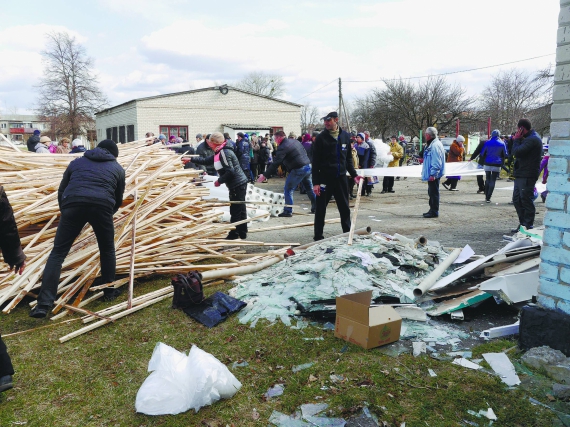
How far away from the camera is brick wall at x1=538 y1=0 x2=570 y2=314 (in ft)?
11.0

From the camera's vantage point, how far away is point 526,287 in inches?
163

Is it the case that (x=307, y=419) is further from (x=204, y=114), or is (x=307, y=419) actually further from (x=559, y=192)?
(x=204, y=114)

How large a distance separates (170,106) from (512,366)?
1146 inches

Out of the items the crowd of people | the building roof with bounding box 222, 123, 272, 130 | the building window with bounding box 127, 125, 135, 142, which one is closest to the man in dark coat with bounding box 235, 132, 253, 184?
the crowd of people

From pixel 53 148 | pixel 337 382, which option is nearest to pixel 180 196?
pixel 337 382

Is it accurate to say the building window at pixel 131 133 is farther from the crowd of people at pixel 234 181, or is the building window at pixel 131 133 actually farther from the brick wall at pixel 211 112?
the crowd of people at pixel 234 181

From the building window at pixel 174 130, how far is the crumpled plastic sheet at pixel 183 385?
2805 cm

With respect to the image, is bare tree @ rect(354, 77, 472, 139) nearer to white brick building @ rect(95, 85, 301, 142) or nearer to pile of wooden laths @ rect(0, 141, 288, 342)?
white brick building @ rect(95, 85, 301, 142)

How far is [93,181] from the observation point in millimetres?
4707

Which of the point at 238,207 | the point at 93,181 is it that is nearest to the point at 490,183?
the point at 238,207

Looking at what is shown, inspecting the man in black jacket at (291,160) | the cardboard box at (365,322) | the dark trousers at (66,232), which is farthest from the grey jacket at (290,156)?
the cardboard box at (365,322)

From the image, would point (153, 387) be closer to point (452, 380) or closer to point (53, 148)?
point (452, 380)

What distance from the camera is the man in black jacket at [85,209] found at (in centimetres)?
459

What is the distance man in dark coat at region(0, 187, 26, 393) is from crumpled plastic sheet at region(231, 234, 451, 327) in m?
2.02
